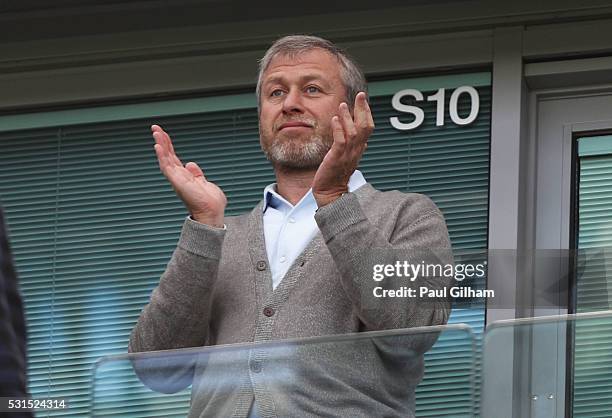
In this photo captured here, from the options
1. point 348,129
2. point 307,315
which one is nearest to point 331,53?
point 348,129

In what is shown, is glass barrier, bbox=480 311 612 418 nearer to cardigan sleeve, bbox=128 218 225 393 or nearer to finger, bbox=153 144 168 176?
cardigan sleeve, bbox=128 218 225 393

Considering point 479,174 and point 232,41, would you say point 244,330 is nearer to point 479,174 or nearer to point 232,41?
point 479,174

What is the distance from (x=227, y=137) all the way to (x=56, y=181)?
668 millimetres

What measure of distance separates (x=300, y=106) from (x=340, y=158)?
1.86ft

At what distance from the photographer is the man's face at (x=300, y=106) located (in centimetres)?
454

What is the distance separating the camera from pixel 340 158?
409 centimetres

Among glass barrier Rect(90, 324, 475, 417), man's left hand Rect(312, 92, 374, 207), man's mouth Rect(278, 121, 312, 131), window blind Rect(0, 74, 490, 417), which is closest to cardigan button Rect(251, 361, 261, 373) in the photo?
glass barrier Rect(90, 324, 475, 417)

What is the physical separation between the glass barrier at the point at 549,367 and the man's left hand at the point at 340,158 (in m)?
0.50

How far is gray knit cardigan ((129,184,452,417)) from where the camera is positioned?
12.8ft

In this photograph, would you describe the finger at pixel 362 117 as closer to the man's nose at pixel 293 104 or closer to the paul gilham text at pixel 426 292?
the paul gilham text at pixel 426 292

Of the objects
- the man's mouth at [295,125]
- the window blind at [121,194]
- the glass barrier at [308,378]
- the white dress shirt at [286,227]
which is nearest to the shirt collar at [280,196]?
the white dress shirt at [286,227]

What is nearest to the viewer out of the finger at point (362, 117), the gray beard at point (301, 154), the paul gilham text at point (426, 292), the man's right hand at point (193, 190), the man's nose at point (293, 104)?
the paul gilham text at point (426, 292)

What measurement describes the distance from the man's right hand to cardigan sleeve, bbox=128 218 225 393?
81 mm

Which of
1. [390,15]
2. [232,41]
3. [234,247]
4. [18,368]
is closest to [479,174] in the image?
[390,15]
